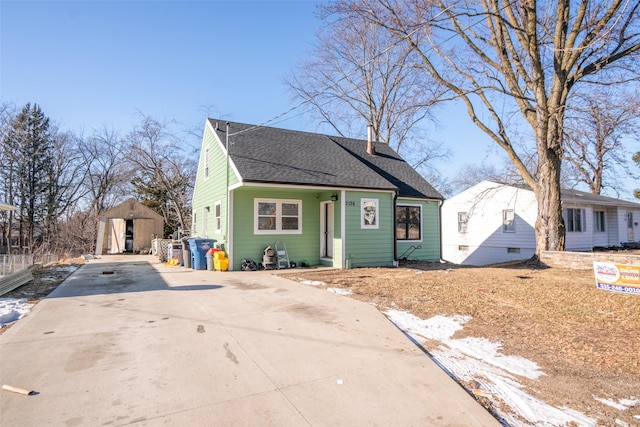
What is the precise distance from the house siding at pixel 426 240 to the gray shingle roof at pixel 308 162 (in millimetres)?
372

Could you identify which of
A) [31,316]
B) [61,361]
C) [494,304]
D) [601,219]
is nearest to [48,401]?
[61,361]

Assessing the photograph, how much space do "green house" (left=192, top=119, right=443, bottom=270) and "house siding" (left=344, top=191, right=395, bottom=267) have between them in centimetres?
3

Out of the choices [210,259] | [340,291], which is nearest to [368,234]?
[340,291]

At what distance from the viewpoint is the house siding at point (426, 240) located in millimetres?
14375

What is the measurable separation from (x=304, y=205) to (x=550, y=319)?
28.5ft

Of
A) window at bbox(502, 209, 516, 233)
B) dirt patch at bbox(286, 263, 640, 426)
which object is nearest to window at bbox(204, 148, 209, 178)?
dirt patch at bbox(286, 263, 640, 426)

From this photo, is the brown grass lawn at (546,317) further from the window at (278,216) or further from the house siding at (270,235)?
Result: the window at (278,216)

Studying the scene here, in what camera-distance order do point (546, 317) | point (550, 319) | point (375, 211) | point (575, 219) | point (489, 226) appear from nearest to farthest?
point (550, 319), point (546, 317), point (375, 211), point (575, 219), point (489, 226)

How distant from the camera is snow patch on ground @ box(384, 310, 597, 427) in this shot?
9.26ft

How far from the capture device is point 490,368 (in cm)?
374

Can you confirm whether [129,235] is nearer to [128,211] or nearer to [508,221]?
[128,211]

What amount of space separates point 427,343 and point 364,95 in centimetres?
2277

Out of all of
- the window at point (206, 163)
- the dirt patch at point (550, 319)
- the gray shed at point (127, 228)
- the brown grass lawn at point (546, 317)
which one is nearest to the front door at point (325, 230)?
the brown grass lawn at point (546, 317)

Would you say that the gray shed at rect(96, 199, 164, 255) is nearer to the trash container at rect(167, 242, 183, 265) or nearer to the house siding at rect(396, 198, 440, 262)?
the trash container at rect(167, 242, 183, 265)
